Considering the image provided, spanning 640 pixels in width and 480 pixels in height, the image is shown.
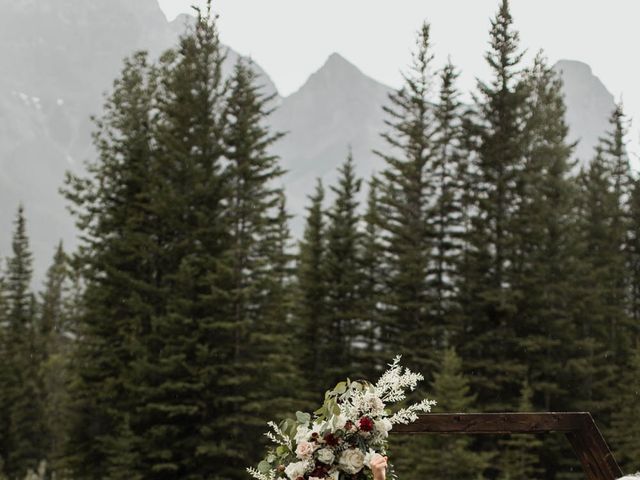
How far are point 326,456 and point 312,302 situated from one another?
35.2m

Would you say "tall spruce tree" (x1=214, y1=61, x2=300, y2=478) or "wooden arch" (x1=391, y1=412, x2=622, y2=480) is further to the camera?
"tall spruce tree" (x1=214, y1=61, x2=300, y2=478)

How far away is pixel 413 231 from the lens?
33.7m

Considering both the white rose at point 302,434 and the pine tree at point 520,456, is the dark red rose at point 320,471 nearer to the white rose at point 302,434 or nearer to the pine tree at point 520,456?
the white rose at point 302,434

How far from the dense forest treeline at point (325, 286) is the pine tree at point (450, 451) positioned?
0.12 metres

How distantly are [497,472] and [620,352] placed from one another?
10.0 metres

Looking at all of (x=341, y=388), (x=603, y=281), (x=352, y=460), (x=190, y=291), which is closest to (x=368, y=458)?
(x=352, y=460)

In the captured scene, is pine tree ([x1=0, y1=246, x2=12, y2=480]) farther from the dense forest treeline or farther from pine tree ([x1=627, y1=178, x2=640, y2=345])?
pine tree ([x1=627, y1=178, x2=640, y2=345])

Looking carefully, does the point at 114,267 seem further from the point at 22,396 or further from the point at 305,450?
the point at 305,450

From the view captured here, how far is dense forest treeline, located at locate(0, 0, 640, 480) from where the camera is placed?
28734 mm

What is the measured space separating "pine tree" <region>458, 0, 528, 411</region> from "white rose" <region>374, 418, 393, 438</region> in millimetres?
27282

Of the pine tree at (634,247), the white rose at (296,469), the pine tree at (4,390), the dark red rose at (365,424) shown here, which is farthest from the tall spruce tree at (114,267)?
the dark red rose at (365,424)

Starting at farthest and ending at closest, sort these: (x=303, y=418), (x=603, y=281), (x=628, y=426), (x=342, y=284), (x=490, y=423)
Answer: (x=342, y=284)
(x=603, y=281)
(x=628, y=426)
(x=490, y=423)
(x=303, y=418)

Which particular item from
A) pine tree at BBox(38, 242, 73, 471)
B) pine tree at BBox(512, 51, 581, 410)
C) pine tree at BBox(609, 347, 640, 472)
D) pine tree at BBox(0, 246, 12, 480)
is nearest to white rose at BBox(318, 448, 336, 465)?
pine tree at BBox(609, 347, 640, 472)

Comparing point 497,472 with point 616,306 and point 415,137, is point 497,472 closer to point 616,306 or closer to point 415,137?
point 616,306
